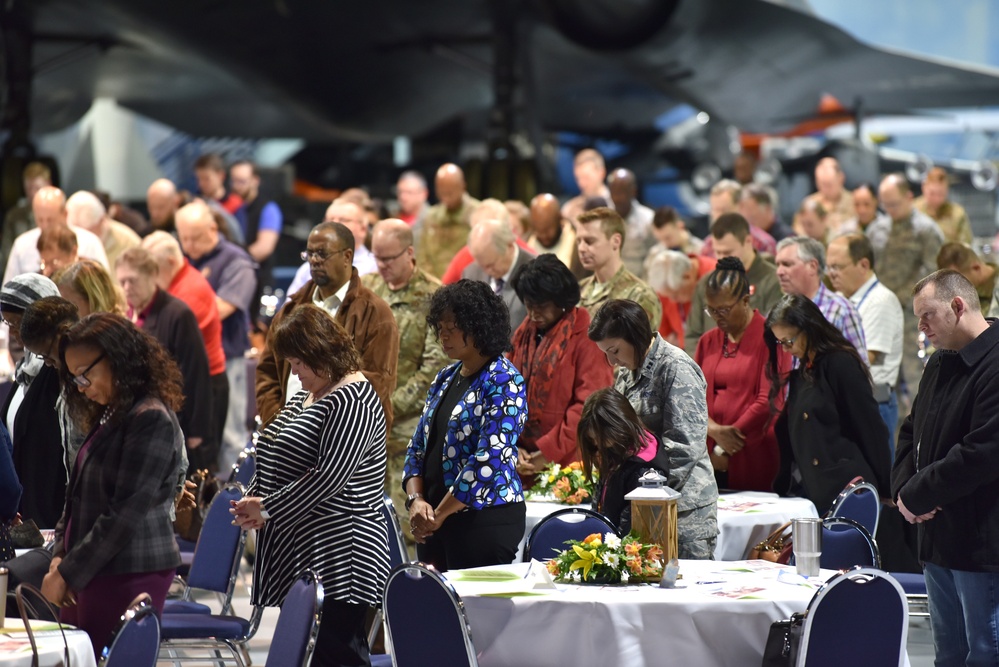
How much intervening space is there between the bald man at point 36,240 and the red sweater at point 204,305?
69 centimetres

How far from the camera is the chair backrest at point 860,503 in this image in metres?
4.99

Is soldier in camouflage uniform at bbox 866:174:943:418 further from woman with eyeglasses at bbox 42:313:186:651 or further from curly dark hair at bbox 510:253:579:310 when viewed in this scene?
woman with eyeglasses at bbox 42:313:186:651

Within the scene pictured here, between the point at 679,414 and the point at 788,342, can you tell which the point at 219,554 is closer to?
the point at 679,414

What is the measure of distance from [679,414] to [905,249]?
4.62m

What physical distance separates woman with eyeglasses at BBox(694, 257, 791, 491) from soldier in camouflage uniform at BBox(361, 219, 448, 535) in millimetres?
1144

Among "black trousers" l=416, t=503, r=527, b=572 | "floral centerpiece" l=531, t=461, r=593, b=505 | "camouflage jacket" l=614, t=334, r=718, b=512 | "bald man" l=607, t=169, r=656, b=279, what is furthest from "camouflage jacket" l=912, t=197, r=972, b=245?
"black trousers" l=416, t=503, r=527, b=572

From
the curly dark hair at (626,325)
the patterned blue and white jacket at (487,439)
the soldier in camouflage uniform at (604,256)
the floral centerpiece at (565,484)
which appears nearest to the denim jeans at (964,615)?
the curly dark hair at (626,325)

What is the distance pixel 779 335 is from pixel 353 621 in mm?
2075

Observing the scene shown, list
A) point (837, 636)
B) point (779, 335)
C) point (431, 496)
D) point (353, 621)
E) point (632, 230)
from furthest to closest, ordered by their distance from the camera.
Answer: point (632, 230)
point (779, 335)
point (431, 496)
point (353, 621)
point (837, 636)

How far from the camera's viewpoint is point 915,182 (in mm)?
14781

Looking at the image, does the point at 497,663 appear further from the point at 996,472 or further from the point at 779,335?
the point at 779,335

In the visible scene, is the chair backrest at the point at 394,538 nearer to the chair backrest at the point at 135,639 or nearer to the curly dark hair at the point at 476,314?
the curly dark hair at the point at 476,314

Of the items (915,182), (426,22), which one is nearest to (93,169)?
(426,22)

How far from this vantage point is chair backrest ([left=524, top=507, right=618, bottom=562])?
181 inches
